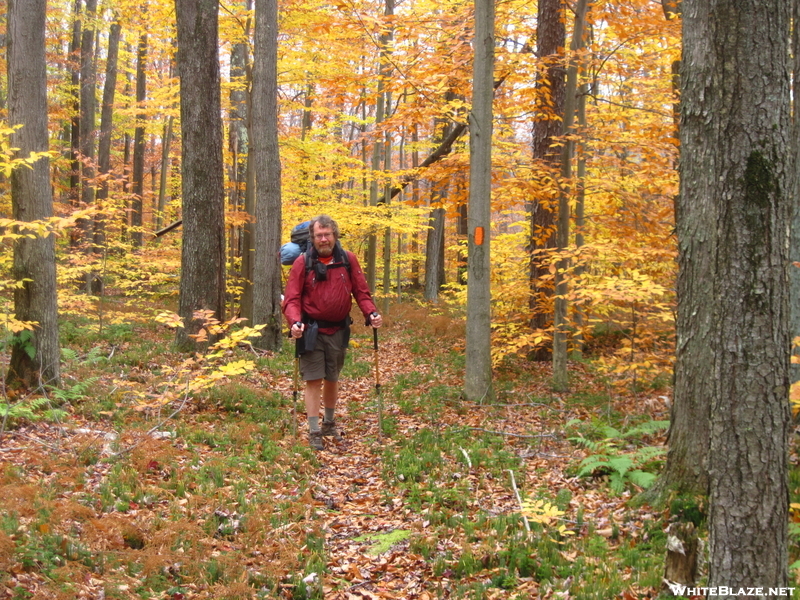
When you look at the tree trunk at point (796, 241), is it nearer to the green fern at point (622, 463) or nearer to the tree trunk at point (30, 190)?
the green fern at point (622, 463)

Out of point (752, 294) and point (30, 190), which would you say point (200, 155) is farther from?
point (752, 294)

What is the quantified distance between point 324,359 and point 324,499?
1989mm

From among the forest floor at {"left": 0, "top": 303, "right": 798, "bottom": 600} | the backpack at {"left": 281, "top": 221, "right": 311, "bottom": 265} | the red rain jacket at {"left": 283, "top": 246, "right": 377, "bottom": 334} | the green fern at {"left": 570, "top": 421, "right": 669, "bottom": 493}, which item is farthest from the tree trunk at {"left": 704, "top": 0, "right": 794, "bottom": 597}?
the backpack at {"left": 281, "top": 221, "right": 311, "bottom": 265}

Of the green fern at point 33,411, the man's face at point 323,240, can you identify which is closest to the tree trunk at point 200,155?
→ the green fern at point 33,411

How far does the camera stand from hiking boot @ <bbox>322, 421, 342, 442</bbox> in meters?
7.17

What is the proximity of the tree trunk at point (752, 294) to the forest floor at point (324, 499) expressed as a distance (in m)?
1.17

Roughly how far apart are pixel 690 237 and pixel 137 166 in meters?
26.2

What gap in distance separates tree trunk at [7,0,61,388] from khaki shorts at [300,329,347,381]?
118 inches

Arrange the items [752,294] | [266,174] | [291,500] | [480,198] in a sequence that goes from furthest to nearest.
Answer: [266,174] → [480,198] → [291,500] → [752,294]

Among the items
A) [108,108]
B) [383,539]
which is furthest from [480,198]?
[108,108]

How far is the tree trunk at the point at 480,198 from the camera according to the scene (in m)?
7.79

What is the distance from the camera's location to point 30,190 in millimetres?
6691

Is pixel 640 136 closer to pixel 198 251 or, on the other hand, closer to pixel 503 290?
pixel 503 290

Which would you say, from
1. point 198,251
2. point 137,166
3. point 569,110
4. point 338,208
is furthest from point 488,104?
point 137,166
